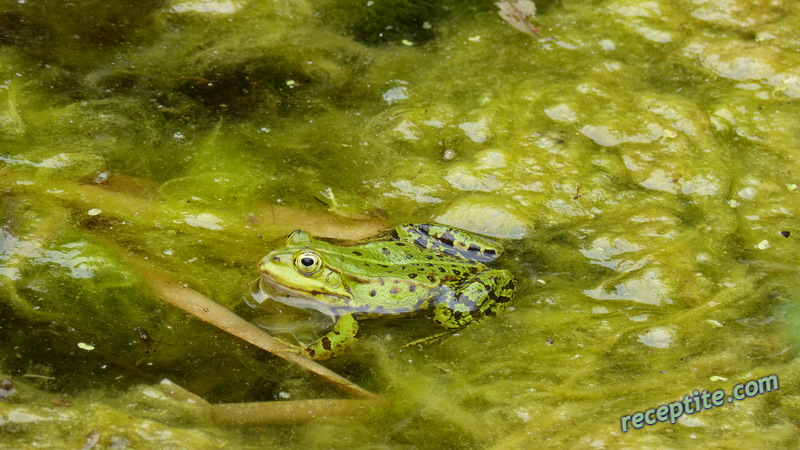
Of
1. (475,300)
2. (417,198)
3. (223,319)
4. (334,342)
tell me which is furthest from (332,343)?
(417,198)

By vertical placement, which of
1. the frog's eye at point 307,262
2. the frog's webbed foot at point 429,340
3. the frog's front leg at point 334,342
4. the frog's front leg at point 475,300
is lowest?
the frog's webbed foot at point 429,340

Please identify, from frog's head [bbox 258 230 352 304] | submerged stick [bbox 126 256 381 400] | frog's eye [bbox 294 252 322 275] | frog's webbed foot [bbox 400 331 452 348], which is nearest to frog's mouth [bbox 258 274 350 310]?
frog's head [bbox 258 230 352 304]

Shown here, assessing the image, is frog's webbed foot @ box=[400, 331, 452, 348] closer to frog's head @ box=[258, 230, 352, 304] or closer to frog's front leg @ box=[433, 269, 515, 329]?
frog's front leg @ box=[433, 269, 515, 329]

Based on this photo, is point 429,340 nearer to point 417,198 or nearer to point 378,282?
point 378,282

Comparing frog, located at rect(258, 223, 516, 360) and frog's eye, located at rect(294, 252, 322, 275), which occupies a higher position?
frog's eye, located at rect(294, 252, 322, 275)

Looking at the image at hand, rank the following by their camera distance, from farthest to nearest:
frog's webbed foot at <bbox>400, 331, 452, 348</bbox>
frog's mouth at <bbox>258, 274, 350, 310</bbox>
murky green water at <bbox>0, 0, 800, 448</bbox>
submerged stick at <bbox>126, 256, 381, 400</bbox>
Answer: frog's mouth at <bbox>258, 274, 350, 310</bbox>, frog's webbed foot at <bbox>400, 331, 452, 348</bbox>, submerged stick at <bbox>126, 256, 381, 400</bbox>, murky green water at <bbox>0, 0, 800, 448</bbox>

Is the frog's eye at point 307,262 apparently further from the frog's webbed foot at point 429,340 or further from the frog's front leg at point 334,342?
the frog's webbed foot at point 429,340

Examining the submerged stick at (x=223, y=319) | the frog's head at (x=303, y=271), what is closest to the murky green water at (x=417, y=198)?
the submerged stick at (x=223, y=319)
